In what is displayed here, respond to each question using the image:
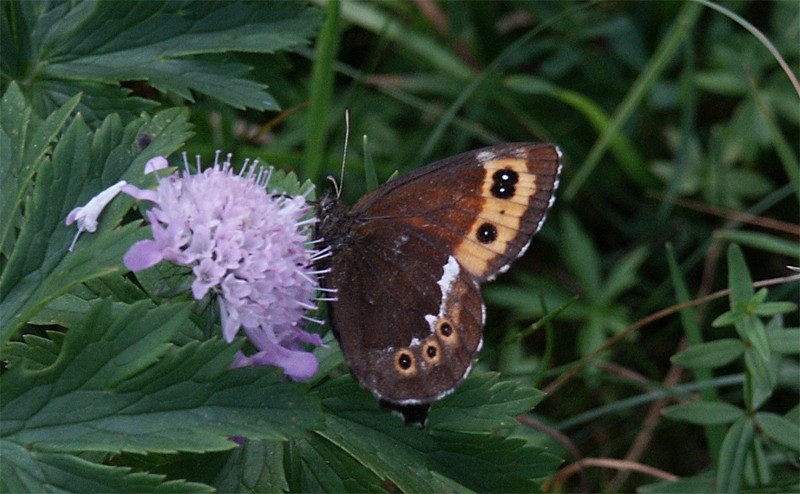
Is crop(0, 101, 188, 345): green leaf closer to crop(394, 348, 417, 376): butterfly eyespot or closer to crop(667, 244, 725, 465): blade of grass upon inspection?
crop(394, 348, 417, 376): butterfly eyespot

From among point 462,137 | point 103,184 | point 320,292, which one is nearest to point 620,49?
point 462,137

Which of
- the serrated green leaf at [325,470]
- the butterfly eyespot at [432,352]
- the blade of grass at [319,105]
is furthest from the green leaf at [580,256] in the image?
the serrated green leaf at [325,470]

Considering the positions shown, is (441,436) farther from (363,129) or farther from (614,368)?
(363,129)

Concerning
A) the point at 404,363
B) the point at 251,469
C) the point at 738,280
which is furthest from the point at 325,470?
the point at 738,280

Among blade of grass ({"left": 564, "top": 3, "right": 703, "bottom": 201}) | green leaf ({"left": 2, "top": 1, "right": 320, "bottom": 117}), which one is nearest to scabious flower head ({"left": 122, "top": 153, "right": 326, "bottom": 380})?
green leaf ({"left": 2, "top": 1, "right": 320, "bottom": 117})

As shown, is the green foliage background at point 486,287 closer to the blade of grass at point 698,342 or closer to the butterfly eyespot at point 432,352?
the blade of grass at point 698,342

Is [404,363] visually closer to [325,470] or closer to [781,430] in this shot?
[325,470]
